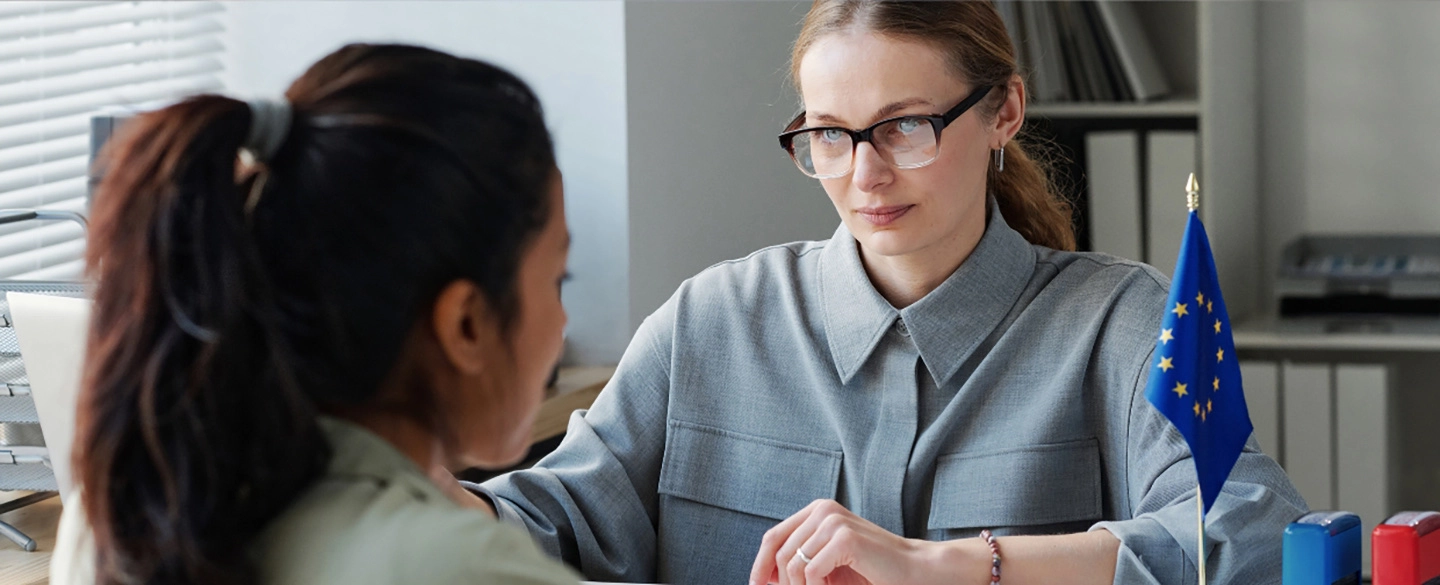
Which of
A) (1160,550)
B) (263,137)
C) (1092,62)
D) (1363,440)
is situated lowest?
(1363,440)

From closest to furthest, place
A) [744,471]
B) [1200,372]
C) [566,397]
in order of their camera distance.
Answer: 1. [1200,372]
2. [744,471]
3. [566,397]

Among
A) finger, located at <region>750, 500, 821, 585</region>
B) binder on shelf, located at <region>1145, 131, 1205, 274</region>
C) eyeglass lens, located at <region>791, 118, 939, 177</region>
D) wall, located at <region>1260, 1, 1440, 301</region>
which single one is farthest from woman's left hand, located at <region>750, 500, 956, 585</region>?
wall, located at <region>1260, 1, 1440, 301</region>

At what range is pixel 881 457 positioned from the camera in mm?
1376

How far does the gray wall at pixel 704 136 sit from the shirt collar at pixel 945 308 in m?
0.76

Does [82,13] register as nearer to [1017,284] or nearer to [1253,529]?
[1017,284]

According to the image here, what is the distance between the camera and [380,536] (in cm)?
57

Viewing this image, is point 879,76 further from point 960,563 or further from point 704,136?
point 704,136

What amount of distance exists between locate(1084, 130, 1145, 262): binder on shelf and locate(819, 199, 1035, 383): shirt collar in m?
1.28

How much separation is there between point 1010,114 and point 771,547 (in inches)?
22.0

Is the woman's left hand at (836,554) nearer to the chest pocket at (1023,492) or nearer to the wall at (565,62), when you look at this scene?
the chest pocket at (1023,492)

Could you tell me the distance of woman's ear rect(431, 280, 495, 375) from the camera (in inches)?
25.1

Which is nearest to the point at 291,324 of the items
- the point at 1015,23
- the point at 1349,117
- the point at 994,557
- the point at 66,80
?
the point at 994,557

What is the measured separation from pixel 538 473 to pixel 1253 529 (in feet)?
2.20

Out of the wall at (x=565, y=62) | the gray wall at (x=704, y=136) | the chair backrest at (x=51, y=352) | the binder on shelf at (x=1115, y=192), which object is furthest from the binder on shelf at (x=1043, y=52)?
the chair backrest at (x=51, y=352)
